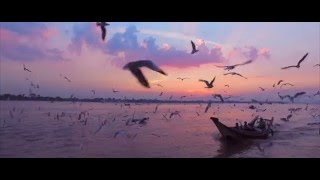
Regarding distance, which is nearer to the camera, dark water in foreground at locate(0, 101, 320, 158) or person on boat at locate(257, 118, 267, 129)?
dark water in foreground at locate(0, 101, 320, 158)

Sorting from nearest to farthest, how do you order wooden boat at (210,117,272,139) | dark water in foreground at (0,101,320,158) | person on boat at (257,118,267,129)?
dark water in foreground at (0,101,320,158)
wooden boat at (210,117,272,139)
person on boat at (257,118,267,129)

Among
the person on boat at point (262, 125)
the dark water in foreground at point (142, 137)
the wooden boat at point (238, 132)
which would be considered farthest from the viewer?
the person on boat at point (262, 125)

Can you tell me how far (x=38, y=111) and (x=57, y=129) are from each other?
139 centimetres

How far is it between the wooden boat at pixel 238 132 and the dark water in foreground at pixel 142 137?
0.27 ft

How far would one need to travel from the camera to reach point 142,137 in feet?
14.9

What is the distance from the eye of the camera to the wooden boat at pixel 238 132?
5.27m

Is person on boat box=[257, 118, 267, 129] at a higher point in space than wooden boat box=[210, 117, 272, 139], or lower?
higher

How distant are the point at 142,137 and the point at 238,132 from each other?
5.27 ft

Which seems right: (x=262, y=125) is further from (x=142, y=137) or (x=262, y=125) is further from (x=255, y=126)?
(x=142, y=137)

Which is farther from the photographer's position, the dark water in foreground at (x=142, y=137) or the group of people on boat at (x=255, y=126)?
the group of people on boat at (x=255, y=126)

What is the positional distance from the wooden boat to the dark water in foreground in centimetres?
8

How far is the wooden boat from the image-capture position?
5.27 metres
